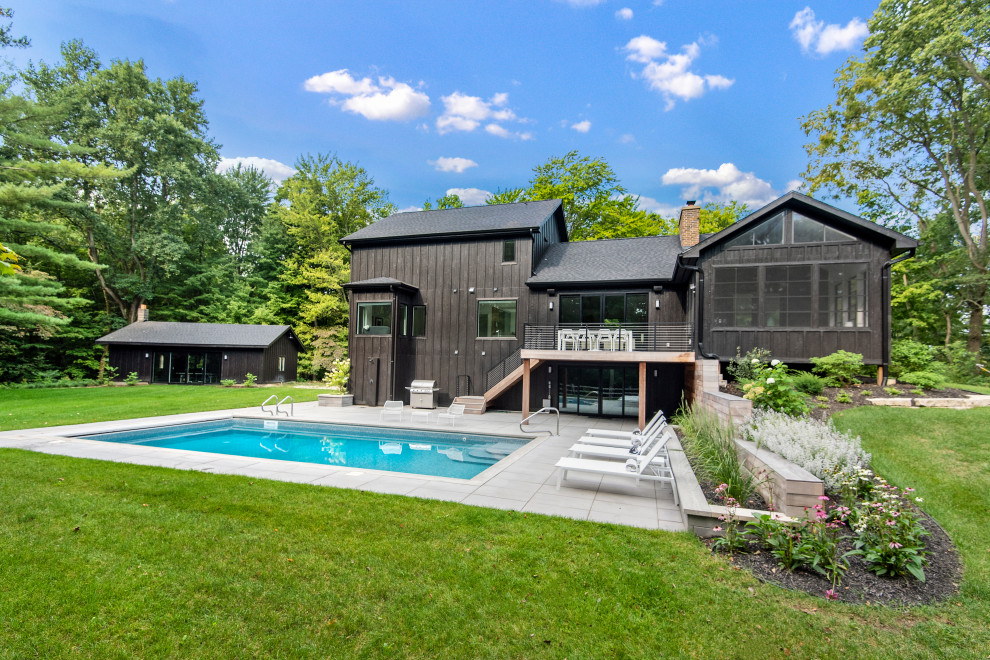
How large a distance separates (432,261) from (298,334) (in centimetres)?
1677

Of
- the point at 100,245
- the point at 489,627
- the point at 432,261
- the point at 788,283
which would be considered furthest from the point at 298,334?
the point at 489,627

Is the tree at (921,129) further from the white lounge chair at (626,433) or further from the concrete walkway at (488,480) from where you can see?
the concrete walkway at (488,480)

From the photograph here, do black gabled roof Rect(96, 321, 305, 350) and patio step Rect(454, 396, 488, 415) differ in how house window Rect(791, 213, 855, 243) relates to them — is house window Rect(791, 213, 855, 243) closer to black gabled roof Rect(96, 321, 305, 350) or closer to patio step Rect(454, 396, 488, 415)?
patio step Rect(454, 396, 488, 415)

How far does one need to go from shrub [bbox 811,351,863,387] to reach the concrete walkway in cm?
708

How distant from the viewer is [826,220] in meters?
12.3

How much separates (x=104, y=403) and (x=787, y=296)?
22993 millimetres

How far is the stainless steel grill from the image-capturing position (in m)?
15.8

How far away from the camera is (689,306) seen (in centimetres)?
1352

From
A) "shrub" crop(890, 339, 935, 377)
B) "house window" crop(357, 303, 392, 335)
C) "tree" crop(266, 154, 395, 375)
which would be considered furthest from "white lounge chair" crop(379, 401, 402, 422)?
"tree" crop(266, 154, 395, 375)

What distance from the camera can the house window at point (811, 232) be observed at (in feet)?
40.2

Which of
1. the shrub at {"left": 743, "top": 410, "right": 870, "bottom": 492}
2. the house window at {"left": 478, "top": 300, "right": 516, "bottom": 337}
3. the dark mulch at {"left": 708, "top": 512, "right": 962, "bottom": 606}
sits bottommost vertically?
the dark mulch at {"left": 708, "top": 512, "right": 962, "bottom": 606}

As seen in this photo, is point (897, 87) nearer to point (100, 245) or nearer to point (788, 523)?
point (788, 523)

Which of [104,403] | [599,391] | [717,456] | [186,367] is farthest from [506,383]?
[186,367]

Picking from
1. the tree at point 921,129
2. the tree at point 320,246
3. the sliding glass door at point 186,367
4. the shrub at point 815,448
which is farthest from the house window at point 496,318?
the sliding glass door at point 186,367
